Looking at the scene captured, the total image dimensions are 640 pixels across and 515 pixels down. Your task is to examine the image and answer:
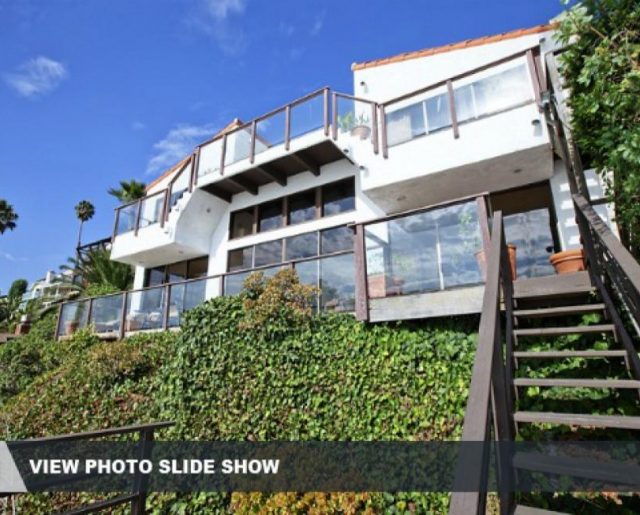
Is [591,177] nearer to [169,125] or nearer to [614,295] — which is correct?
[614,295]

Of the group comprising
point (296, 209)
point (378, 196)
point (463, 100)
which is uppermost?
point (463, 100)

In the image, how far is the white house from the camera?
18.2ft

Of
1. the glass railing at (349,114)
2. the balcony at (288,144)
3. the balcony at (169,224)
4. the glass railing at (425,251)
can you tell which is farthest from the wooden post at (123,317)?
the glass railing at (425,251)

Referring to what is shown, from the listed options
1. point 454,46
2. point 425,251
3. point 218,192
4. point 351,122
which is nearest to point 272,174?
point 218,192

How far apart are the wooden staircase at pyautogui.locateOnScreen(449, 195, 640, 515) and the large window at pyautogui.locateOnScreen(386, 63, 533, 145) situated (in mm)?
3569

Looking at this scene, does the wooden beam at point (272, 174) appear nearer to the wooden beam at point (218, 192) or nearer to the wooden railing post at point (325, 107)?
the wooden beam at point (218, 192)

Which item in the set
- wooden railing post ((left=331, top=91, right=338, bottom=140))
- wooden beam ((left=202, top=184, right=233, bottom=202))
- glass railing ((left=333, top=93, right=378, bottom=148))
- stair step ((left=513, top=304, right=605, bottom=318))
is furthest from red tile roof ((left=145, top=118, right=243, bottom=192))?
stair step ((left=513, top=304, right=605, bottom=318))

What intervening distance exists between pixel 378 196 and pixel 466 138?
7.67 feet

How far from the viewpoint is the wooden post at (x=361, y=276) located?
552 centimetres

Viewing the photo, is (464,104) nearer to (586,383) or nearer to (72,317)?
(586,383)

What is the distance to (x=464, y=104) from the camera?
779 centimetres

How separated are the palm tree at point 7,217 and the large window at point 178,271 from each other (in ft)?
86.4

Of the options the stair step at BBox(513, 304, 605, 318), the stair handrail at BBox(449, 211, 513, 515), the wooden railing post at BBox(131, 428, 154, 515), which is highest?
the stair step at BBox(513, 304, 605, 318)

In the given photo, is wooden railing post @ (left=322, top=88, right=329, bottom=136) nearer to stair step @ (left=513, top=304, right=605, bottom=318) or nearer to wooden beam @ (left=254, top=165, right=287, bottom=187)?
wooden beam @ (left=254, top=165, right=287, bottom=187)
